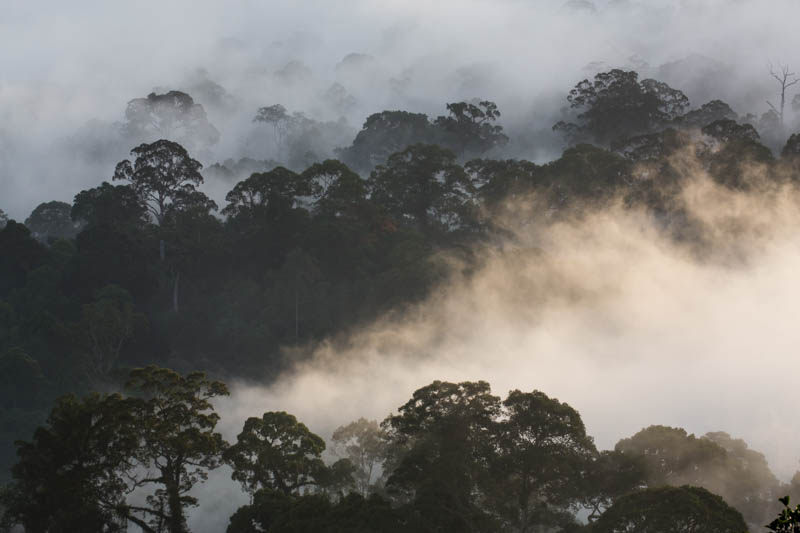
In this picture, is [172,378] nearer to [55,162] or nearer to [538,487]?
[538,487]

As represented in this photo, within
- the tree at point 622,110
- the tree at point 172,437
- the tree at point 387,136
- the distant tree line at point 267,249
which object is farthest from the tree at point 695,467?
the tree at point 387,136

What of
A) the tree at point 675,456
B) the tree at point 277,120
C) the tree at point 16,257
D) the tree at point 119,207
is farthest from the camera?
the tree at point 277,120

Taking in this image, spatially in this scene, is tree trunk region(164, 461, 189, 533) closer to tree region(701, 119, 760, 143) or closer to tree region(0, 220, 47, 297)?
tree region(0, 220, 47, 297)

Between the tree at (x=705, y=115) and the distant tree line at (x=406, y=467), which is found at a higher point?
the tree at (x=705, y=115)

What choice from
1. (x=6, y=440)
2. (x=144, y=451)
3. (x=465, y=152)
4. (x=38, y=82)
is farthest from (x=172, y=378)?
(x=38, y=82)

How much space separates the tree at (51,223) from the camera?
97.6m

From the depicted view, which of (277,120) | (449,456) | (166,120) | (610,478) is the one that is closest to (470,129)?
(277,120)

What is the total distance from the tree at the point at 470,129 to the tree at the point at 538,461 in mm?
66644

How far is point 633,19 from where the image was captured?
180 m

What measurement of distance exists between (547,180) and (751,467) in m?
35.5

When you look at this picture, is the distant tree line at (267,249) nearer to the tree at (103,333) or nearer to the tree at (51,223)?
the tree at (103,333)

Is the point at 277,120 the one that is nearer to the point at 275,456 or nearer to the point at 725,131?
the point at 725,131

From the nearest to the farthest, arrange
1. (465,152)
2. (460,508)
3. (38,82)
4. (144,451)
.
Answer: (460,508)
(144,451)
(465,152)
(38,82)

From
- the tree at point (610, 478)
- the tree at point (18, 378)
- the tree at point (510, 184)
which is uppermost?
the tree at point (510, 184)
